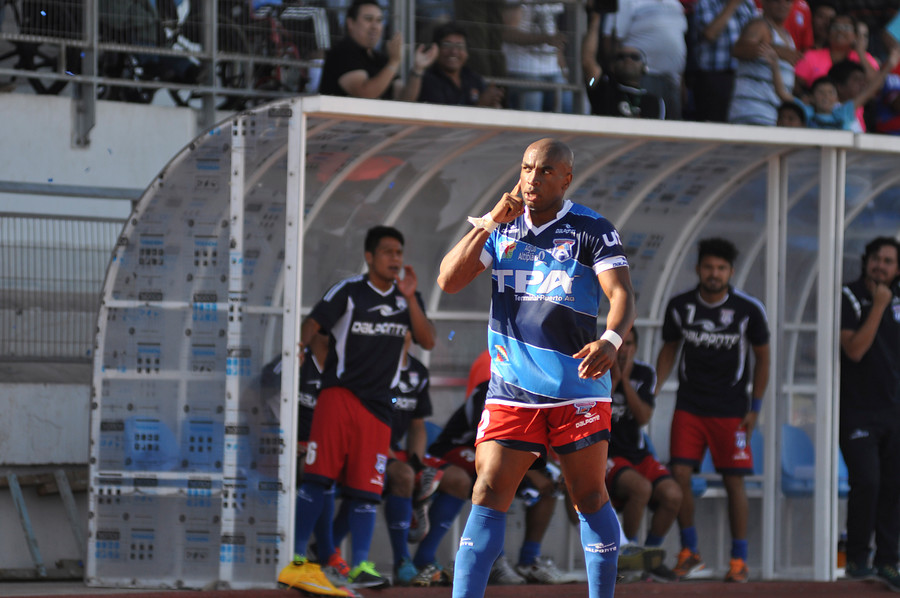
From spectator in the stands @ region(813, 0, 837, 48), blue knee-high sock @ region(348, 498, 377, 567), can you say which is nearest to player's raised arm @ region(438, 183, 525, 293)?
blue knee-high sock @ region(348, 498, 377, 567)

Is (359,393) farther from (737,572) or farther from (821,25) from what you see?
(821,25)

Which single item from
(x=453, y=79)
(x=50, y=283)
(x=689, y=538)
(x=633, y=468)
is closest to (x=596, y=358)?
(x=633, y=468)

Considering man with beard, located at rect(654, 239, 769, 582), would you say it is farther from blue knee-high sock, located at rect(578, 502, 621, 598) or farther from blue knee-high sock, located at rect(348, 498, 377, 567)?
blue knee-high sock, located at rect(578, 502, 621, 598)

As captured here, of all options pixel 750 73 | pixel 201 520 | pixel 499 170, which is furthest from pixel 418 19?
pixel 201 520

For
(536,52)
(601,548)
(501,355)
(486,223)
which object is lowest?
(601,548)

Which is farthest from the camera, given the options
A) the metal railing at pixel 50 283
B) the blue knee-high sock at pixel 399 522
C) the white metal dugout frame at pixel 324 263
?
the metal railing at pixel 50 283

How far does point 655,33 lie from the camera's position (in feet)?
30.1

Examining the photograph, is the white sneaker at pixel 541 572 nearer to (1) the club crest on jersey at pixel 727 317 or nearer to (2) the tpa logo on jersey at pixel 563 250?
(1) the club crest on jersey at pixel 727 317

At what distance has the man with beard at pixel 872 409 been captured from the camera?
25.6ft

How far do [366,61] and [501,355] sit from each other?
3.66 meters

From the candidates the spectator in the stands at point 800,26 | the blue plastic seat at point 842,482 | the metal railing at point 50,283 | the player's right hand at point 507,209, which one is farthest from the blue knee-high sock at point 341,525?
the spectator in the stands at point 800,26

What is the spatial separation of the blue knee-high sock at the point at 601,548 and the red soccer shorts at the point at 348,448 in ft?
7.39

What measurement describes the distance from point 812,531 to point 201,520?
12.4 ft

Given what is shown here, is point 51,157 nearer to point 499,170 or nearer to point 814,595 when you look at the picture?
point 499,170
